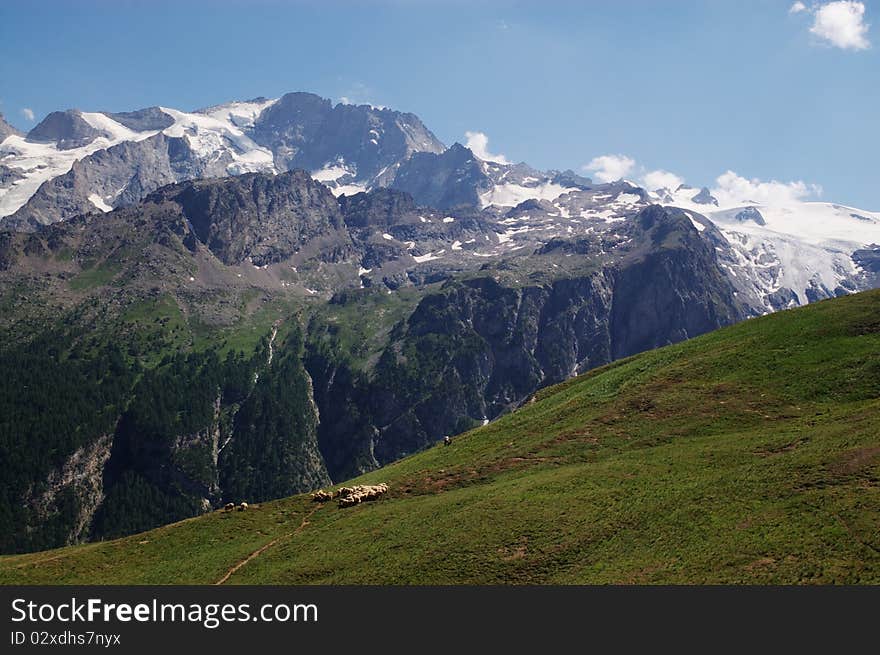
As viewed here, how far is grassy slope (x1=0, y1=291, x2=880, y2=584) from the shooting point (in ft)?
156

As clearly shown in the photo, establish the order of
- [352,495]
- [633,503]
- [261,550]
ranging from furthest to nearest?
[352,495]
[261,550]
[633,503]

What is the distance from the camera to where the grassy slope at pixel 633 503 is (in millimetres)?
47656

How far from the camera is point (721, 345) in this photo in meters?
102

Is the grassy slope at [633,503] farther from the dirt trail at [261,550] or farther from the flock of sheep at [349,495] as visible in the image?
the flock of sheep at [349,495]

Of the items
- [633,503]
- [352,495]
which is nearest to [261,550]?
[352,495]

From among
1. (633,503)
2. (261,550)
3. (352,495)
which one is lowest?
(633,503)

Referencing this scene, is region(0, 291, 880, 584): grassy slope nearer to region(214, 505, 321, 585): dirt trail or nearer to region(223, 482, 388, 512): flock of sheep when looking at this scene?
region(214, 505, 321, 585): dirt trail

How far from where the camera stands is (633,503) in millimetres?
57938

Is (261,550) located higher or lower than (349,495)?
lower

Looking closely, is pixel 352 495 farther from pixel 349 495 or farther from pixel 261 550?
pixel 261 550

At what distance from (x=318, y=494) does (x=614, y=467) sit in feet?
→ 120

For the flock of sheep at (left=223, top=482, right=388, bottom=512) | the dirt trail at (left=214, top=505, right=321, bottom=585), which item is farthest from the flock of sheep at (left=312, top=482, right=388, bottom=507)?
the dirt trail at (left=214, top=505, right=321, bottom=585)
